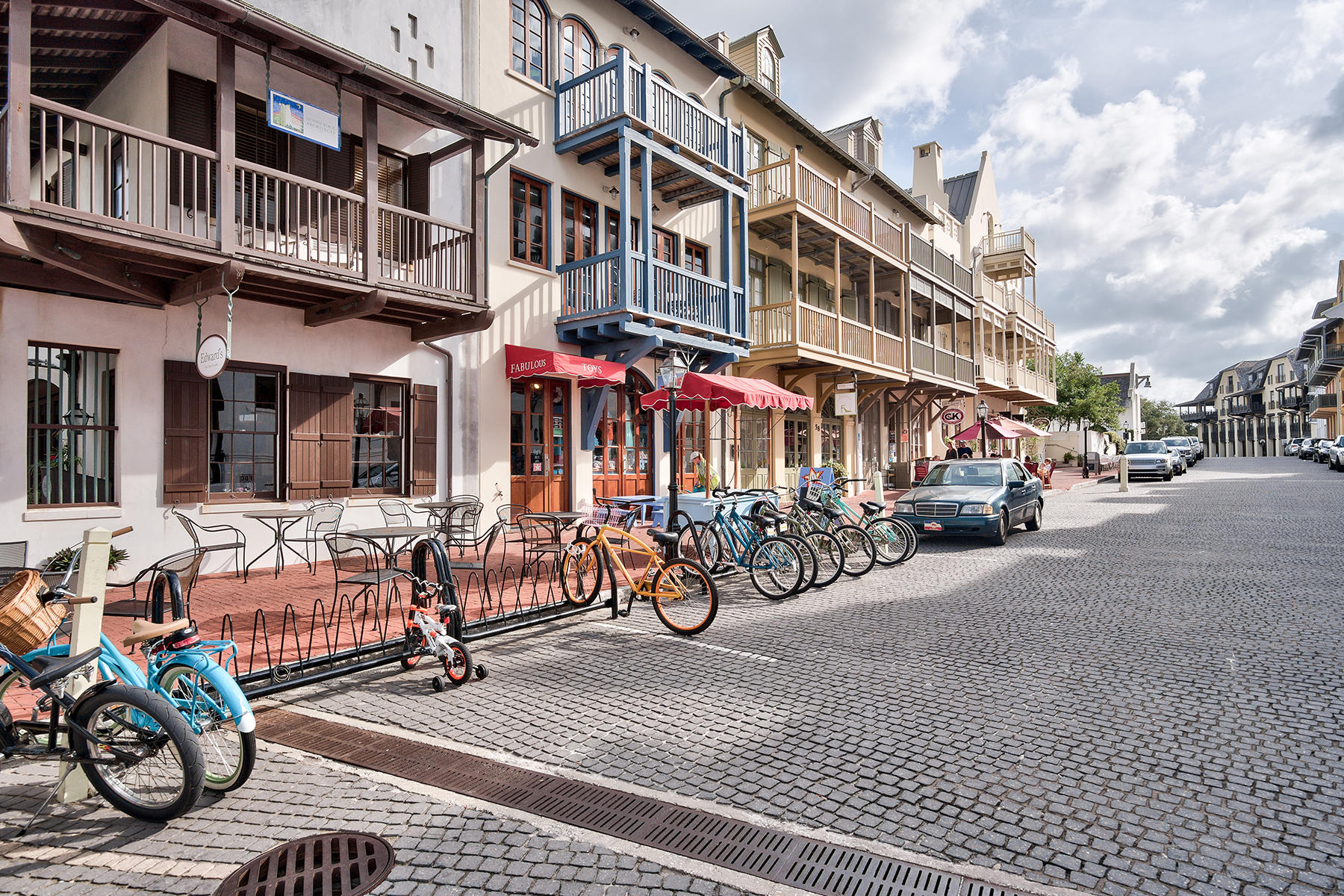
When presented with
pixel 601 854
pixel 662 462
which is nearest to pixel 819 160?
pixel 662 462

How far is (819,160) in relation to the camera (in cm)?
2197

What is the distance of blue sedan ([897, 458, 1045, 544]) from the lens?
12.3 metres

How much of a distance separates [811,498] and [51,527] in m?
9.26

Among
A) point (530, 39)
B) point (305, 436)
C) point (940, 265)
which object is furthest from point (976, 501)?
point (940, 265)

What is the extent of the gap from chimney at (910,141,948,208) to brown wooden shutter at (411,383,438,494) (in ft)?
89.0

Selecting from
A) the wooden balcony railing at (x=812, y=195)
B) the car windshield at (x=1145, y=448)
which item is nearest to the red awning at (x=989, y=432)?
the wooden balcony railing at (x=812, y=195)

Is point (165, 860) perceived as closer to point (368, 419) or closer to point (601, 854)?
point (601, 854)

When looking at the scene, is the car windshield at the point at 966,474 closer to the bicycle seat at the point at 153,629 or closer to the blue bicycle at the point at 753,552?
the blue bicycle at the point at 753,552

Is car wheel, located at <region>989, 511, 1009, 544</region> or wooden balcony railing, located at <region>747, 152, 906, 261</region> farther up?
wooden balcony railing, located at <region>747, 152, 906, 261</region>

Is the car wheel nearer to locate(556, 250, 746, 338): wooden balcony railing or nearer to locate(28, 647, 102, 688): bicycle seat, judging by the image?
locate(556, 250, 746, 338): wooden balcony railing

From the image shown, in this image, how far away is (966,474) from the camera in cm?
1377

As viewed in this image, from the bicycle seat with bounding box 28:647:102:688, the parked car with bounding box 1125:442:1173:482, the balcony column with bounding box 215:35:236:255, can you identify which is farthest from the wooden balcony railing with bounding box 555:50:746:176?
the parked car with bounding box 1125:442:1173:482

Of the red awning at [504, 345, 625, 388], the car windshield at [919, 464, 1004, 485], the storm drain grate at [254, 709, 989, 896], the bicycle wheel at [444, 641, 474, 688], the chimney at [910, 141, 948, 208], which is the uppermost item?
the chimney at [910, 141, 948, 208]

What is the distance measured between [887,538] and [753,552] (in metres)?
2.77
